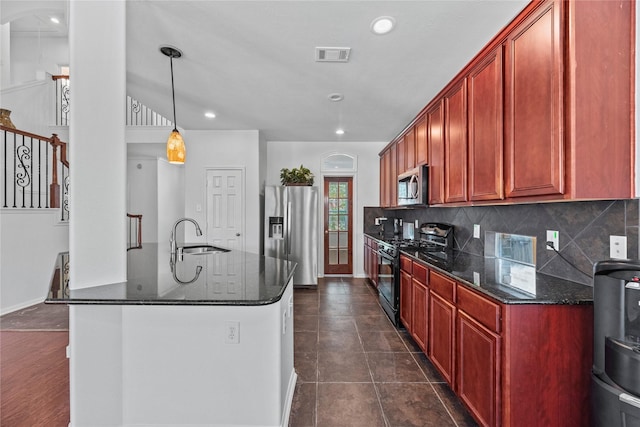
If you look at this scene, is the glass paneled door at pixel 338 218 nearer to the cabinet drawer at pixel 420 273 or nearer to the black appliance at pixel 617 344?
the cabinet drawer at pixel 420 273

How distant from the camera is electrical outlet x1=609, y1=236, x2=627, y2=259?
149cm

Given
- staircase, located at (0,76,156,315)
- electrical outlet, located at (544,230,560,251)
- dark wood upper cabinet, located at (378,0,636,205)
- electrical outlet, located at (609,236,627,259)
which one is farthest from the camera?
staircase, located at (0,76,156,315)

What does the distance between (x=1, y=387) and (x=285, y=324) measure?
7.63 ft

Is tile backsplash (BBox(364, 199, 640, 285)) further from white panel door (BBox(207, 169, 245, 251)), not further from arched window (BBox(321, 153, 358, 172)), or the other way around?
white panel door (BBox(207, 169, 245, 251))

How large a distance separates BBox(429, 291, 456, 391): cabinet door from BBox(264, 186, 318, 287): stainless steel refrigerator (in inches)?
111

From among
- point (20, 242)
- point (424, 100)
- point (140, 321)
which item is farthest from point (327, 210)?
point (20, 242)

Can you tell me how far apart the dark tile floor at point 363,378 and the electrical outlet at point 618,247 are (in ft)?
4.39

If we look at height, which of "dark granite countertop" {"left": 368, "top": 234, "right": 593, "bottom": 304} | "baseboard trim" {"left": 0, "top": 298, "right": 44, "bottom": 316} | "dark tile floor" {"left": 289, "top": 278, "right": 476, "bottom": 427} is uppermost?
"dark granite countertop" {"left": 368, "top": 234, "right": 593, "bottom": 304}

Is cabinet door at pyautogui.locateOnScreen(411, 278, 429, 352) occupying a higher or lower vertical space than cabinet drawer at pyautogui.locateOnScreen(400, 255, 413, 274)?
lower

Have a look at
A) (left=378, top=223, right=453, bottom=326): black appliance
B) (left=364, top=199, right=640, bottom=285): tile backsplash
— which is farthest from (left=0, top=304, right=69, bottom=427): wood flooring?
(left=364, top=199, right=640, bottom=285): tile backsplash

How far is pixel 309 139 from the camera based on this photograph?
5.48 m

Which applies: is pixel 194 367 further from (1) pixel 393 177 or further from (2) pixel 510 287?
(1) pixel 393 177

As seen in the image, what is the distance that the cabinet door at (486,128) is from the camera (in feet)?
6.30

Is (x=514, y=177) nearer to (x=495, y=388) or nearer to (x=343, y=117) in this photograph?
(x=495, y=388)
